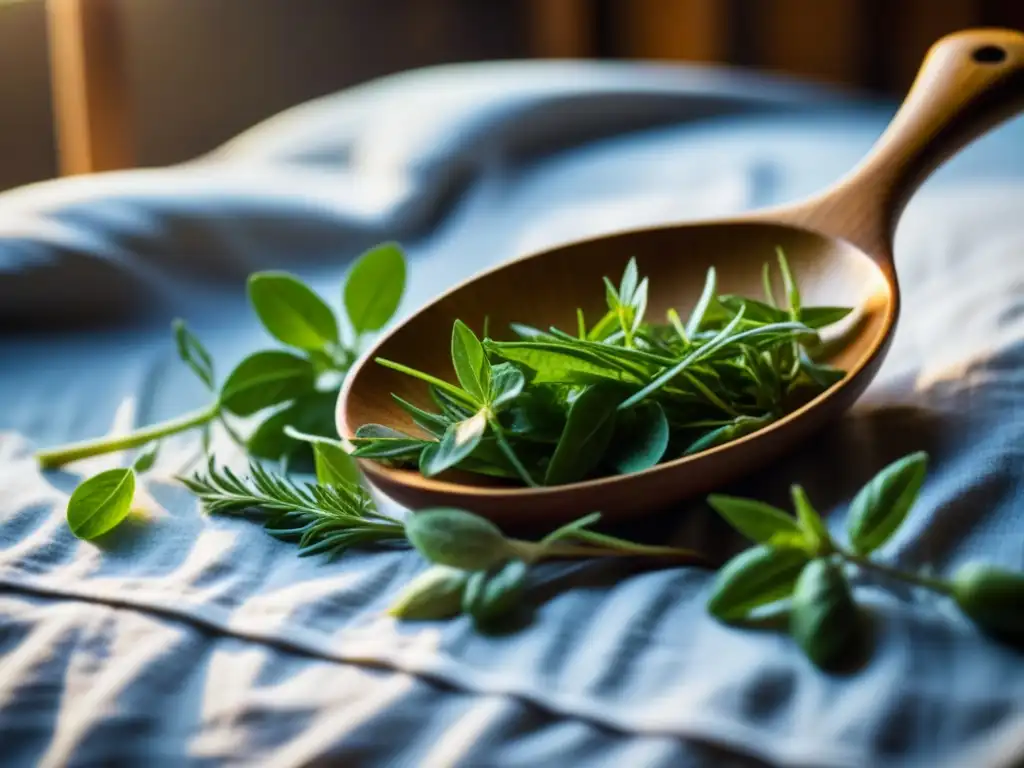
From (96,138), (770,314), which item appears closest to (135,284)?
(770,314)

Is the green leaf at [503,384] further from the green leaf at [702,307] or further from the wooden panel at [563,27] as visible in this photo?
the wooden panel at [563,27]

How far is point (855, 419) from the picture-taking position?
468 millimetres

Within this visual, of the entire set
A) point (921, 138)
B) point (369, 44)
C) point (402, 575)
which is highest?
point (369, 44)

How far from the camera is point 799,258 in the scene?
52 centimetres

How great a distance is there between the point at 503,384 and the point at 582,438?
33 millimetres

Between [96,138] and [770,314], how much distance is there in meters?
0.94

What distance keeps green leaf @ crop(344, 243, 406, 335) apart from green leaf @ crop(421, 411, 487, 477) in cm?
16

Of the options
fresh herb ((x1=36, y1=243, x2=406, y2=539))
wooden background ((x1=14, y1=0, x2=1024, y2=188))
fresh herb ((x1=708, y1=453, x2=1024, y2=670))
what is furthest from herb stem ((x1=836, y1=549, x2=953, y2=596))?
wooden background ((x1=14, y1=0, x2=1024, y2=188))

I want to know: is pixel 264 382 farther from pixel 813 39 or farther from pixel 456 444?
pixel 813 39

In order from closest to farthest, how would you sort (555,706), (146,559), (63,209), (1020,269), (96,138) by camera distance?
(555,706) < (146,559) < (1020,269) < (63,209) < (96,138)

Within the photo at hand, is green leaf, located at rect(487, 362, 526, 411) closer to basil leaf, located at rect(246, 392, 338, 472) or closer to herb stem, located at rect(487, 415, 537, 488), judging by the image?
herb stem, located at rect(487, 415, 537, 488)

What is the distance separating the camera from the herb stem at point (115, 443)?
508mm

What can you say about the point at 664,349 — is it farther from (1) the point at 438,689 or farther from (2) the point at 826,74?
(2) the point at 826,74

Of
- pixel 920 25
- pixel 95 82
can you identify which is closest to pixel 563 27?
pixel 920 25
